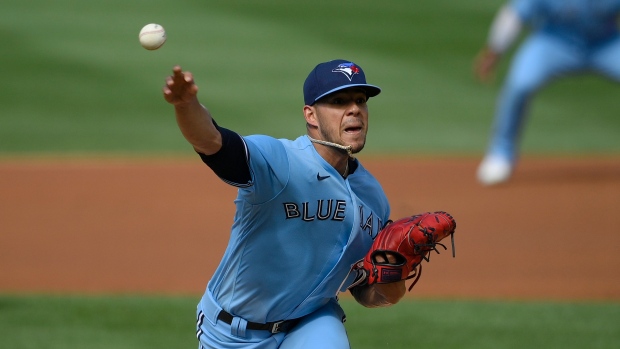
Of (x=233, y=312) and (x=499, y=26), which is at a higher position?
(x=499, y=26)

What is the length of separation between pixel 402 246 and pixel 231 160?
0.95 m

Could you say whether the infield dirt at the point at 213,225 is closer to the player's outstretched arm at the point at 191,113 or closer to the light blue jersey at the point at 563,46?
the light blue jersey at the point at 563,46

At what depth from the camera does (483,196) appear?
10.9 meters

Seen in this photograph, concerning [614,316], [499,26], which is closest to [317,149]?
[614,316]

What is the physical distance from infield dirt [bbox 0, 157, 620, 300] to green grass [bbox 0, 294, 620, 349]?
30 centimetres

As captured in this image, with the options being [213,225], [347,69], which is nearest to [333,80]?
[347,69]

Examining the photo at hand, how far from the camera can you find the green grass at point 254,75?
1440cm

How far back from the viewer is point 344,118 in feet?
13.8

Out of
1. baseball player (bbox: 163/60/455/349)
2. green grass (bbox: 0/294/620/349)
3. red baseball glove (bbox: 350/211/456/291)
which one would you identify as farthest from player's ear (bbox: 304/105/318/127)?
green grass (bbox: 0/294/620/349)

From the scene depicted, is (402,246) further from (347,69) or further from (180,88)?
(180,88)

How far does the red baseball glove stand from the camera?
4.23 m

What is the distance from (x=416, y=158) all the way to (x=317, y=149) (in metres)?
9.03

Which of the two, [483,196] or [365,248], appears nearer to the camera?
[365,248]

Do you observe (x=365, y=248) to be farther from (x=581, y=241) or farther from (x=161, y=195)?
(x=161, y=195)
